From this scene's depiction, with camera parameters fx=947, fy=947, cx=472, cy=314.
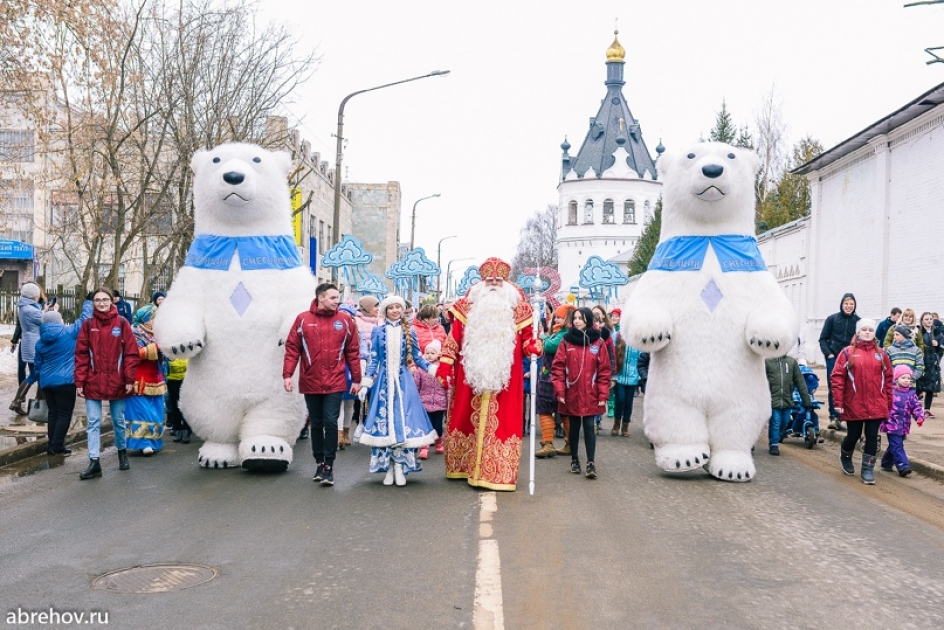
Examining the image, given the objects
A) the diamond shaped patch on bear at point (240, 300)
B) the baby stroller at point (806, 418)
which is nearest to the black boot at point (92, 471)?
the diamond shaped patch on bear at point (240, 300)

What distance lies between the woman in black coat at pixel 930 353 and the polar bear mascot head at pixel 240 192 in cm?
980

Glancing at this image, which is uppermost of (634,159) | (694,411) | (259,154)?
A: (634,159)

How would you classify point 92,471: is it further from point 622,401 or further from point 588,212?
point 588,212

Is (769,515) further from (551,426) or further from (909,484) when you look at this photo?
(551,426)

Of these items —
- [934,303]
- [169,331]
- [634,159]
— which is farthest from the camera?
[634,159]

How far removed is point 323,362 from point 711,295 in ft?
12.1

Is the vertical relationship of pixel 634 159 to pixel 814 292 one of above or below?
above

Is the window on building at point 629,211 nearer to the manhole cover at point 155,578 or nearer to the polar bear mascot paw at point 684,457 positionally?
the polar bear mascot paw at point 684,457

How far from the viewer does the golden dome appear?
8238 cm

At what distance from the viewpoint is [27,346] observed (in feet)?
42.3

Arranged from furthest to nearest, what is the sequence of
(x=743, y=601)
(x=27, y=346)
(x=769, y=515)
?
1. (x=27, y=346)
2. (x=769, y=515)
3. (x=743, y=601)

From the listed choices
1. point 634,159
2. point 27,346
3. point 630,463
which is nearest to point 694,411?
point 630,463

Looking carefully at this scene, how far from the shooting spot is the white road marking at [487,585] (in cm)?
471

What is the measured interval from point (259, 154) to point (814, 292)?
64.3 ft
